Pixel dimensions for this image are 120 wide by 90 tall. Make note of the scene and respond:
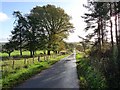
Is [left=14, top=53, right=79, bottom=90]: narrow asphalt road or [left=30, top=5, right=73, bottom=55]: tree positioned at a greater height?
[left=30, top=5, right=73, bottom=55]: tree

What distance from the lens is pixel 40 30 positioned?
58844mm

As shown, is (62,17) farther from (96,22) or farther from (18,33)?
(96,22)

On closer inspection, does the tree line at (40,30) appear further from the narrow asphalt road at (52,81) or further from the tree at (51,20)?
the narrow asphalt road at (52,81)

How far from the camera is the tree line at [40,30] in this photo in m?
57.0

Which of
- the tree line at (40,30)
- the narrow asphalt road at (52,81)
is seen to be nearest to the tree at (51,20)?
the tree line at (40,30)

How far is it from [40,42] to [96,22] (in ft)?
57.3

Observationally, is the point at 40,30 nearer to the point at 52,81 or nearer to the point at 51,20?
the point at 51,20

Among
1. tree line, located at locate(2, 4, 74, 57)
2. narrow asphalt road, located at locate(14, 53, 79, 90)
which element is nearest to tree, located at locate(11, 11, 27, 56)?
tree line, located at locate(2, 4, 74, 57)

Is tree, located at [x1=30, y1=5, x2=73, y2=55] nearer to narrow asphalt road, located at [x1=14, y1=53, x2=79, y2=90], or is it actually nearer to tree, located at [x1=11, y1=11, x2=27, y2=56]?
tree, located at [x1=11, y1=11, x2=27, y2=56]

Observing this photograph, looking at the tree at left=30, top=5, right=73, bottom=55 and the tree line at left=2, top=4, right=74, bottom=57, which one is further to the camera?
the tree at left=30, top=5, right=73, bottom=55

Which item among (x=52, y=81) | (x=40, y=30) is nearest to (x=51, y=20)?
(x=40, y=30)

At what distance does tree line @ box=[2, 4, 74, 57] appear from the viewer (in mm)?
57000

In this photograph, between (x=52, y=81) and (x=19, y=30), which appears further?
(x=19, y=30)

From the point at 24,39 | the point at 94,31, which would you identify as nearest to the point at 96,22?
the point at 94,31
